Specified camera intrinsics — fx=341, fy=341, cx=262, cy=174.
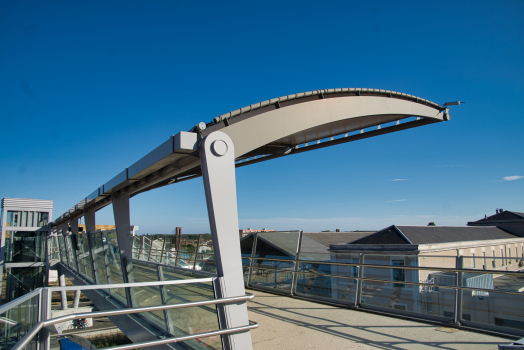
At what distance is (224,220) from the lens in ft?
14.3

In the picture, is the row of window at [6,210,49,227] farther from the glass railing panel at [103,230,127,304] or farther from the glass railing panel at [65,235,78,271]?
the glass railing panel at [103,230,127,304]

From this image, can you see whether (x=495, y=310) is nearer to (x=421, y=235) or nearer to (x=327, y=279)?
(x=327, y=279)

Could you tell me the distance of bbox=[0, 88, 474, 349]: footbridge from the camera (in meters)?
3.61

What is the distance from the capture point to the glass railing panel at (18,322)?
100 inches

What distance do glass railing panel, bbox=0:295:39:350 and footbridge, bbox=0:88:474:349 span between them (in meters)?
0.01

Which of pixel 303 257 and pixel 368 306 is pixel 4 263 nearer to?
pixel 303 257

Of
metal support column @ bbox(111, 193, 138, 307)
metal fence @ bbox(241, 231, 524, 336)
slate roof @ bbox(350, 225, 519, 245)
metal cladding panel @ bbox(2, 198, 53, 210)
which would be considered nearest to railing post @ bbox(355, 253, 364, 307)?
metal fence @ bbox(241, 231, 524, 336)

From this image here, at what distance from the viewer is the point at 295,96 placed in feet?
18.4

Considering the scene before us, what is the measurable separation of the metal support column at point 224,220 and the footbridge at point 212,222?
0.01m

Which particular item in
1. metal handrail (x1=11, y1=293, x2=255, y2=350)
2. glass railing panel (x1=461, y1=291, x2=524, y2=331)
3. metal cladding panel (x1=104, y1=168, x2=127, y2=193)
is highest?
metal cladding panel (x1=104, y1=168, x2=127, y2=193)

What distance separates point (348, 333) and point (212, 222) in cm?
355

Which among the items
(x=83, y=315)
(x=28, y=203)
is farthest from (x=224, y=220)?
(x=28, y=203)

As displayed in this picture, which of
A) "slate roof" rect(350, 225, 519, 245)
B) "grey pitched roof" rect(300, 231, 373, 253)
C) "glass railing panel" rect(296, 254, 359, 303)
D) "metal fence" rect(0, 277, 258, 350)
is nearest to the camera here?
"metal fence" rect(0, 277, 258, 350)

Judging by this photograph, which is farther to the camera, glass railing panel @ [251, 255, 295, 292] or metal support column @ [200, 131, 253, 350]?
glass railing panel @ [251, 255, 295, 292]
